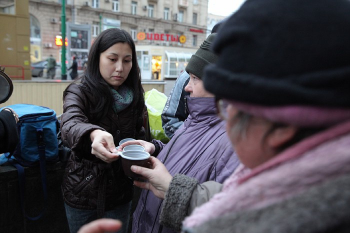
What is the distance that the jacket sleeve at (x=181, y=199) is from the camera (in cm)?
112

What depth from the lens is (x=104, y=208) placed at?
192 cm

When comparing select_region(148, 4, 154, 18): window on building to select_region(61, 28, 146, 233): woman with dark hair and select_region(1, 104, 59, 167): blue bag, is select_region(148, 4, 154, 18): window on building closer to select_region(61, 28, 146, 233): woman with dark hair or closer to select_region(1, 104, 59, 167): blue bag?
select_region(1, 104, 59, 167): blue bag

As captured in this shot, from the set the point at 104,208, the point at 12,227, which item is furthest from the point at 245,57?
the point at 12,227

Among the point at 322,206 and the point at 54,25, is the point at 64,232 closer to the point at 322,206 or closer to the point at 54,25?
the point at 322,206

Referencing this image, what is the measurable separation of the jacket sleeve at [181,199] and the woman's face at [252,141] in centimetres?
39

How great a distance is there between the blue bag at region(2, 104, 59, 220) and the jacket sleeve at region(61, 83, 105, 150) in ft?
1.48

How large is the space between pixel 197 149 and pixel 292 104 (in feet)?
3.16

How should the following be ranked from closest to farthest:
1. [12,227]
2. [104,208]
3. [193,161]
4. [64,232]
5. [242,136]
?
[242,136] → [193,161] → [104,208] → [12,227] → [64,232]

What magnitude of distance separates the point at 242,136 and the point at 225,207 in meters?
0.20

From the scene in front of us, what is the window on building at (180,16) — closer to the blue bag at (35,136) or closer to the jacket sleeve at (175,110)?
the jacket sleeve at (175,110)

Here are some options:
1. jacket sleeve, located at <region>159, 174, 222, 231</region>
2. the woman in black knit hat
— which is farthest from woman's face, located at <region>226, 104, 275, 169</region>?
jacket sleeve, located at <region>159, 174, 222, 231</region>

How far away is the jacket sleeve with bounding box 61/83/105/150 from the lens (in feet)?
5.10

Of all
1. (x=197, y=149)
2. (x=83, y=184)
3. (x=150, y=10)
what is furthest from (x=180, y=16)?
(x=197, y=149)

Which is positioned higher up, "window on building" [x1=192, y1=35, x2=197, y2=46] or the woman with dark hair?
"window on building" [x1=192, y1=35, x2=197, y2=46]
